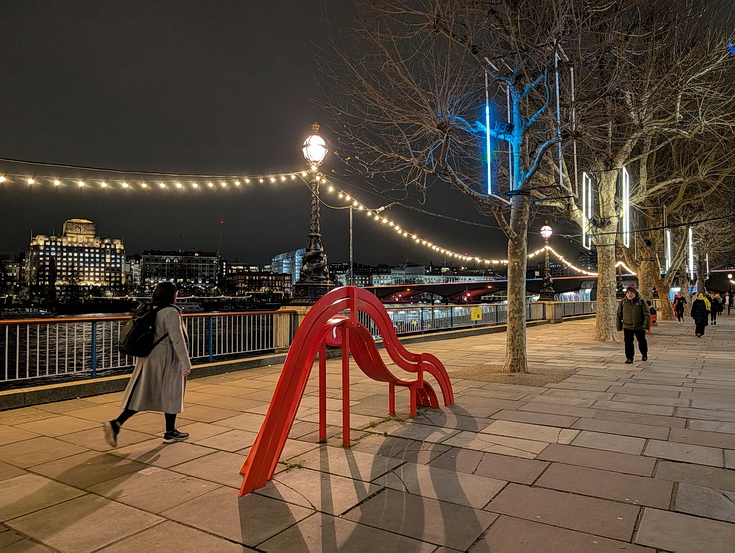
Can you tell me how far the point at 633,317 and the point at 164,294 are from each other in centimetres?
998

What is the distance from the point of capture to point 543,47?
32.1 feet

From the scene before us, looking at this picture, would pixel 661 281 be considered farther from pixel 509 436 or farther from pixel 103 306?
pixel 103 306

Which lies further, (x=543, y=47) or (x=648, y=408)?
(x=543, y=47)

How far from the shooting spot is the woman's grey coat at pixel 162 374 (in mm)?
5395

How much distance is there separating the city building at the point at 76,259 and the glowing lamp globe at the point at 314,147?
125803mm

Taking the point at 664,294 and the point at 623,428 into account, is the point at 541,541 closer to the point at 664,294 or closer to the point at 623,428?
the point at 623,428

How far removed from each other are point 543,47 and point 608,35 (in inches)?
123

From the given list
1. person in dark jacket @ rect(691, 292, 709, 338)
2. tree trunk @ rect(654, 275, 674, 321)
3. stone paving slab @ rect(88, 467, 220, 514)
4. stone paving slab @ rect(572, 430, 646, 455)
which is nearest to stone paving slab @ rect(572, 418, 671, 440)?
stone paving slab @ rect(572, 430, 646, 455)

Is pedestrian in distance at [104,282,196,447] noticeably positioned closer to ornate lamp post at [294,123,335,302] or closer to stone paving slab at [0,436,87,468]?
stone paving slab at [0,436,87,468]

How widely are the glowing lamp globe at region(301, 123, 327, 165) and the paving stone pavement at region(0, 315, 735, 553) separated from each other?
5.57 m

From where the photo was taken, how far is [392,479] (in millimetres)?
4367

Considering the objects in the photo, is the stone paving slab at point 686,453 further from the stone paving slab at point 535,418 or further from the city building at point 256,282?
the city building at point 256,282

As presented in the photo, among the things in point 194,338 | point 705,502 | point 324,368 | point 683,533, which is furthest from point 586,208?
point 683,533

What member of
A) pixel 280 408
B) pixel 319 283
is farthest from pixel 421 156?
pixel 280 408
